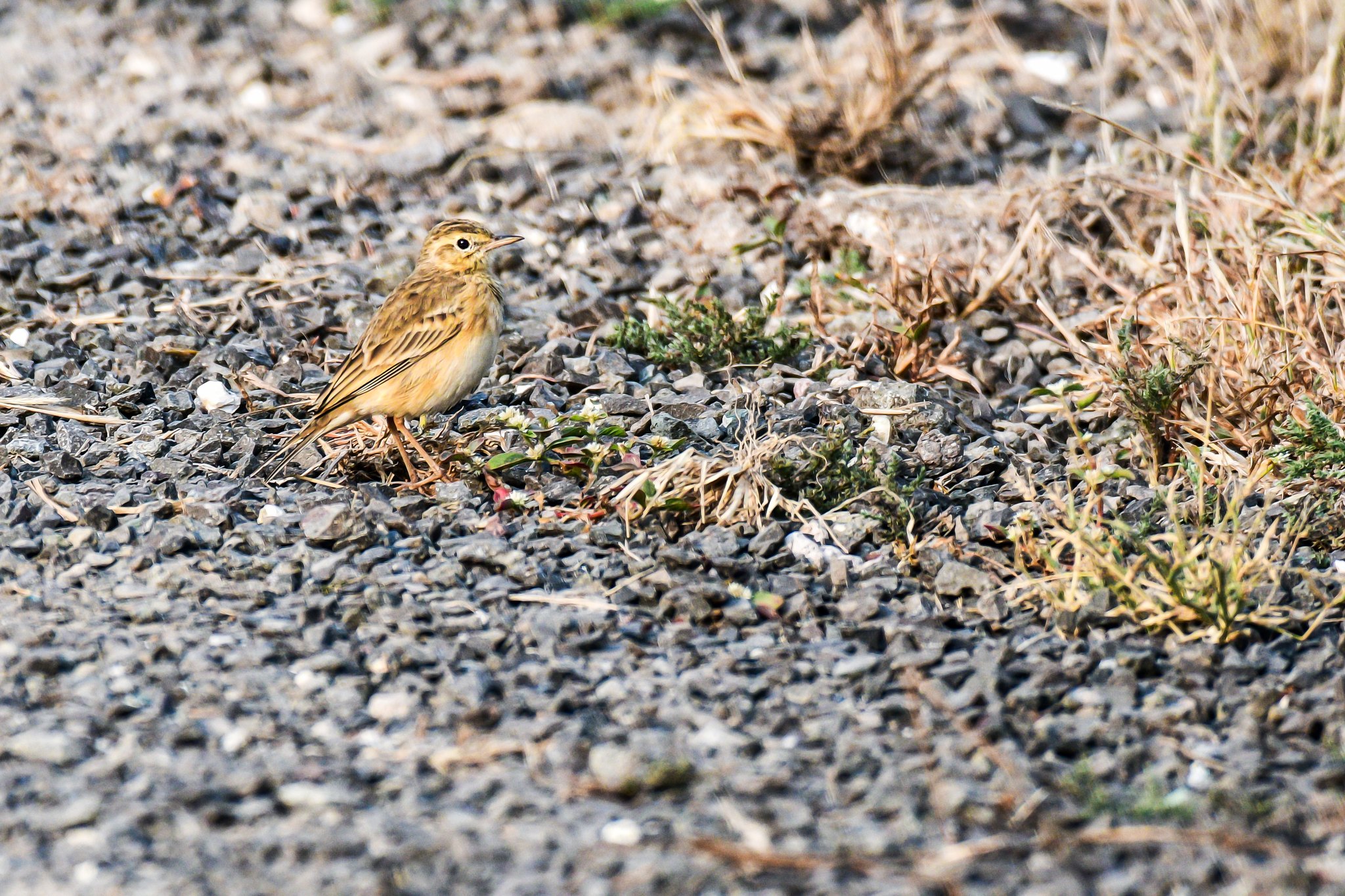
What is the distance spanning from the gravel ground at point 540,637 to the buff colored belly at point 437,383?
212 millimetres

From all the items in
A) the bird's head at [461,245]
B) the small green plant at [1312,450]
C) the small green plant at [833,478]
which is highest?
the bird's head at [461,245]

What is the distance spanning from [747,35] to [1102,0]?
247cm

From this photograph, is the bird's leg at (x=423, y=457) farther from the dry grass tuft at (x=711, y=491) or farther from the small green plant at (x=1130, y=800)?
the small green plant at (x=1130, y=800)

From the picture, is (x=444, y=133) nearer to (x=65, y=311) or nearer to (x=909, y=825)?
(x=65, y=311)

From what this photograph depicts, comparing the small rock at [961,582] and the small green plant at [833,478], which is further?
the small green plant at [833,478]

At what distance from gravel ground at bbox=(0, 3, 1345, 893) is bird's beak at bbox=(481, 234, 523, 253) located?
477 millimetres

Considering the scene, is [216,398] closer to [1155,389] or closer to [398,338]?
[398,338]

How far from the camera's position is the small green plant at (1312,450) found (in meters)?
5.53

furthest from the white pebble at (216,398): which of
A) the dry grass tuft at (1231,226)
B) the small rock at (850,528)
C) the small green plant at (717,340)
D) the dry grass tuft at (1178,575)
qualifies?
the dry grass tuft at (1231,226)

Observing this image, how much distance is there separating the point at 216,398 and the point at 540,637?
256 cm

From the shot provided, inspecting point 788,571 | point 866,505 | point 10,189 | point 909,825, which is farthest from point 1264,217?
point 10,189

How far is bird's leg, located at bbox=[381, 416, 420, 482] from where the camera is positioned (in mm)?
6066

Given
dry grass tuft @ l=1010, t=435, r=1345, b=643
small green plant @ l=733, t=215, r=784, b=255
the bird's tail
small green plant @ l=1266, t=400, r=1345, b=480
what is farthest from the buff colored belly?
small green plant @ l=1266, t=400, r=1345, b=480

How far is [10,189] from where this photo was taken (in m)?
8.71
